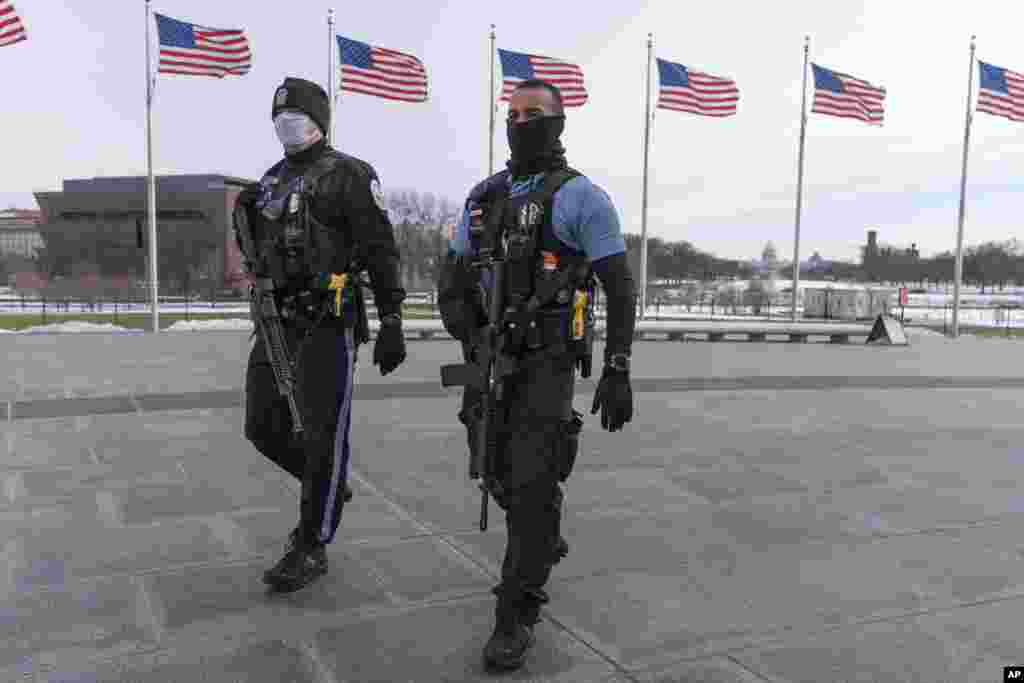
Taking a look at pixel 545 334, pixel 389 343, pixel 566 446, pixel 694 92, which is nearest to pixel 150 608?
pixel 389 343

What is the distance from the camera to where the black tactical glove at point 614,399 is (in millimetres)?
2738

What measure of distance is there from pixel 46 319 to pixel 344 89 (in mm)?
17502

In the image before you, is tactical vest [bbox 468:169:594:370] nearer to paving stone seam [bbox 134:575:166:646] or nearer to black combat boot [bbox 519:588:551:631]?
black combat boot [bbox 519:588:551:631]

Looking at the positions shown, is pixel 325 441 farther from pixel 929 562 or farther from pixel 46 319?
pixel 46 319

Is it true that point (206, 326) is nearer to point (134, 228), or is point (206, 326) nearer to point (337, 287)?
point (337, 287)

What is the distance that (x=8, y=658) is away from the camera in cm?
263

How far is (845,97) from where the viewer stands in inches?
819

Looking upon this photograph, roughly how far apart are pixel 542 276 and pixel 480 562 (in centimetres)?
147

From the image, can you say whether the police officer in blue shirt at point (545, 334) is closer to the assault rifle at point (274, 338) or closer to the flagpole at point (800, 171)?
the assault rifle at point (274, 338)

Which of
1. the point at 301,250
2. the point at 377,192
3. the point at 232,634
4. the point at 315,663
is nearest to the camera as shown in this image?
the point at 315,663

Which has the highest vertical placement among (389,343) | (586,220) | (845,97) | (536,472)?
(845,97)

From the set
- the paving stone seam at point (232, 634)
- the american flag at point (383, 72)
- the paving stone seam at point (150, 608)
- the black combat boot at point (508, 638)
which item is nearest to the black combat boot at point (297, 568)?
the paving stone seam at point (232, 634)

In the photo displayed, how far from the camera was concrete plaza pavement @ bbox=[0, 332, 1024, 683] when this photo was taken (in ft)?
8.93

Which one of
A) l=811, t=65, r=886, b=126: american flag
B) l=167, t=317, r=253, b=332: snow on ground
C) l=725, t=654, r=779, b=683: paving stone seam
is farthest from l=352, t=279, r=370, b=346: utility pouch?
l=811, t=65, r=886, b=126: american flag
